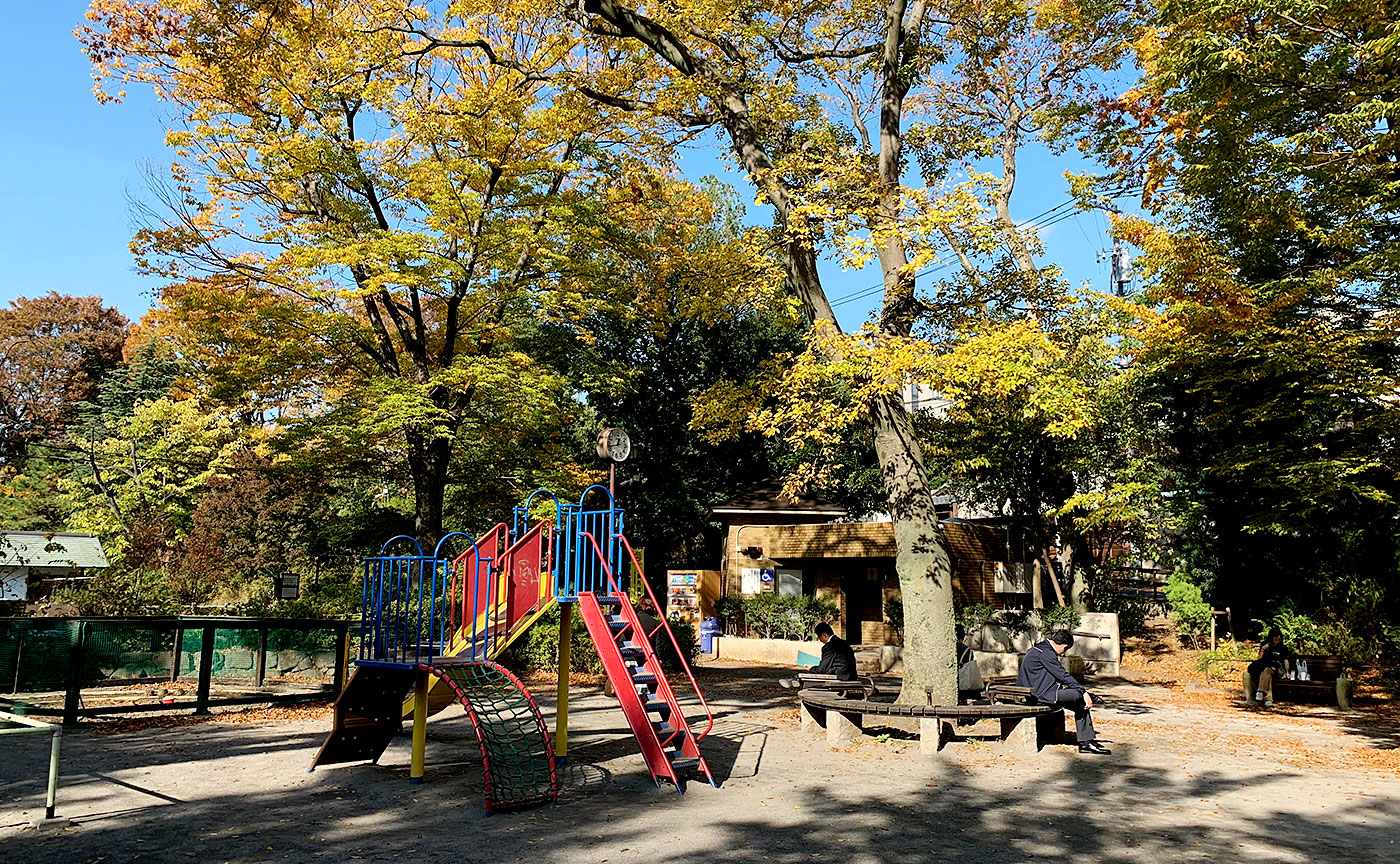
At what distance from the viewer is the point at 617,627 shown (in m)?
10.5

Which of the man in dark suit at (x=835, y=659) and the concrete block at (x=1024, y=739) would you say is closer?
the concrete block at (x=1024, y=739)

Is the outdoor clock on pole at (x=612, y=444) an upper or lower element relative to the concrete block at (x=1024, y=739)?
upper

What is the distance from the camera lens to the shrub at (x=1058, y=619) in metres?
24.8

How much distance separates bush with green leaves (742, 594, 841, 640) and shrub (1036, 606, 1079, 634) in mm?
6043

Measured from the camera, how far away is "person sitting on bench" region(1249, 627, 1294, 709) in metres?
16.6

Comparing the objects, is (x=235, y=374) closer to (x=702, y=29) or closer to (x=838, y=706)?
(x=702, y=29)

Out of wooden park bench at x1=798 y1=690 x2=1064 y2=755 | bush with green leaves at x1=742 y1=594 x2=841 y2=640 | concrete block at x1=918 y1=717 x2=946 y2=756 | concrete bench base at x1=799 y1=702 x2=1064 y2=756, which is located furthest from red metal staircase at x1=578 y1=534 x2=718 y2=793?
bush with green leaves at x1=742 y1=594 x2=841 y2=640

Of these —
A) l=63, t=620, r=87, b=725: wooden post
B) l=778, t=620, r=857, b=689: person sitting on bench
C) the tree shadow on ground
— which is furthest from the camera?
l=778, t=620, r=857, b=689: person sitting on bench

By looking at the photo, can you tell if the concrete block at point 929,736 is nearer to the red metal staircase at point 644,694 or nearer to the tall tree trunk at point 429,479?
the red metal staircase at point 644,694

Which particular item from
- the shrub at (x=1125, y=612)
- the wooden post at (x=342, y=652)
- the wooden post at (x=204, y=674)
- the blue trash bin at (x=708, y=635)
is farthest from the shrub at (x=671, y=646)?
the shrub at (x=1125, y=612)

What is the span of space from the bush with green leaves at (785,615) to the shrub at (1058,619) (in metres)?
6.04

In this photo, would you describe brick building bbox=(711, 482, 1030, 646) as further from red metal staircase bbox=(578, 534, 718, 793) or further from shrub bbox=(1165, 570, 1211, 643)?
red metal staircase bbox=(578, 534, 718, 793)

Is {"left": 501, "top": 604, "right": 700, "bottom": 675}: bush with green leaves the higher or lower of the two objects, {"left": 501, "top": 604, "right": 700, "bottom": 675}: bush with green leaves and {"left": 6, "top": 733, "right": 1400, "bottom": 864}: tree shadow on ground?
the higher

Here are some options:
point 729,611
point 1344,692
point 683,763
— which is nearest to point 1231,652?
point 1344,692
